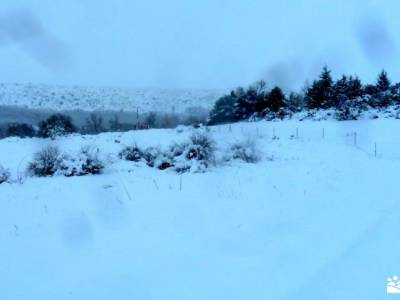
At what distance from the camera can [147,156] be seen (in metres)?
13.9

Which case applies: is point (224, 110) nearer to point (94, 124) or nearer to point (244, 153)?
point (94, 124)

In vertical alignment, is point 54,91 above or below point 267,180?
above

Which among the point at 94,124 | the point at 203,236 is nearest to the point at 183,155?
the point at 203,236

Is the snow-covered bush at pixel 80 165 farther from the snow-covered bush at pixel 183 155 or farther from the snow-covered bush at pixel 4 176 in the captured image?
the snow-covered bush at pixel 183 155

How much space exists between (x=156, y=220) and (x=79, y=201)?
218 cm

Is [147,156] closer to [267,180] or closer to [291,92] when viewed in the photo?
[267,180]

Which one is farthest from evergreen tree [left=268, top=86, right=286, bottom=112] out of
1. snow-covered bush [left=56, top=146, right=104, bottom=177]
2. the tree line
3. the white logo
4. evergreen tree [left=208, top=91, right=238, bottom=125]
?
the white logo

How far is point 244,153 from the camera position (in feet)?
45.9

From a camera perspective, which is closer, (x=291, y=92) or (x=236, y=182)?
(x=236, y=182)

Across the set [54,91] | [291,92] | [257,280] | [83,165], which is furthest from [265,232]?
[54,91]

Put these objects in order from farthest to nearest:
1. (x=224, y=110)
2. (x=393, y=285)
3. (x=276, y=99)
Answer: (x=224, y=110) → (x=276, y=99) → (x=393, y=285)

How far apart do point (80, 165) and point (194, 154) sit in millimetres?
3569

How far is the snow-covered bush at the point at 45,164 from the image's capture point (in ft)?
39.4

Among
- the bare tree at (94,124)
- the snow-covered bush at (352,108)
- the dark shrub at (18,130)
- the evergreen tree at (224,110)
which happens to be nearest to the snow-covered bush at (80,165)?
the dark shrub at (18,130)
